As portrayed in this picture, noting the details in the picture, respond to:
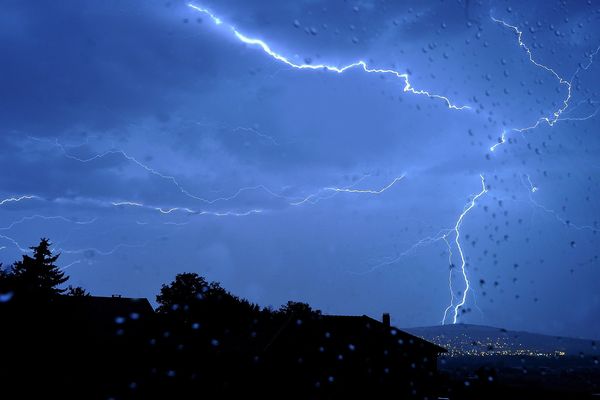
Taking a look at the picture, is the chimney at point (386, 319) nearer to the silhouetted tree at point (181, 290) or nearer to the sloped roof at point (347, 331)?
the sloped roof at point (347, 331)

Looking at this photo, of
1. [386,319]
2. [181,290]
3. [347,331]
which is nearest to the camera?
[347,331]

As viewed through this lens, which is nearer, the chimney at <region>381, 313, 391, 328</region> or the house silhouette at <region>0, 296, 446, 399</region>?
the house silhouette at <region>0, 296, 446, 399</region>

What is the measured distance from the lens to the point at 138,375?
44.9 ft

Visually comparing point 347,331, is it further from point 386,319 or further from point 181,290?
point 181,290

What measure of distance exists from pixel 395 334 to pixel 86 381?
38.7 ft

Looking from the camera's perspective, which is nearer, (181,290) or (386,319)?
(386,319)

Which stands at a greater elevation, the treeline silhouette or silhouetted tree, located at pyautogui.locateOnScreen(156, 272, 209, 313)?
silhouetted tree, located at pyautogui.locateOnScreen(156, 272, 209, 313)

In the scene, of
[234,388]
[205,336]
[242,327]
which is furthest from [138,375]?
[242,327]

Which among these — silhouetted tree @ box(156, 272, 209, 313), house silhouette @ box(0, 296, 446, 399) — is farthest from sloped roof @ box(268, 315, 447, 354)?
silhouetted tree @ box(156, 272, 209, 313)

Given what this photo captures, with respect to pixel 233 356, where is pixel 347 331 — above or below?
above

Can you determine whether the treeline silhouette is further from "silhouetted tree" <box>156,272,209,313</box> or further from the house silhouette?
"silhouetted tree" <box>156,272,209,313</box>

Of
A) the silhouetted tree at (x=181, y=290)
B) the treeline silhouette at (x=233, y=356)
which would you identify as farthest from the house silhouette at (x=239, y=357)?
the silhouetted tree at (x=181, y=290)

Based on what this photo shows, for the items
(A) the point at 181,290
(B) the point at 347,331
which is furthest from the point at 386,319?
(A) the point at 181,290

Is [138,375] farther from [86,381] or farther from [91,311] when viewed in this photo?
[91,311]
